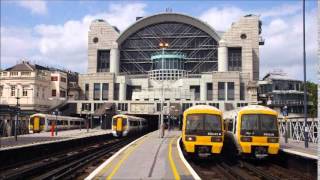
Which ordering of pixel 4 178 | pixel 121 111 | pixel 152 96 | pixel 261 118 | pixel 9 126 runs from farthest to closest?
pixel 152 96
pixel 121 111
pixel 9 126
pixel 261 118
pixel 4 178

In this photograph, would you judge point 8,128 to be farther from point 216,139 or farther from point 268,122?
point 268,122

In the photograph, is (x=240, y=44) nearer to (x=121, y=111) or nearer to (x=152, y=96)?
(x=152, y=96)

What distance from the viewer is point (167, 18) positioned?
14500 centimetres

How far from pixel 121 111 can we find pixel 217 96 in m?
25.4

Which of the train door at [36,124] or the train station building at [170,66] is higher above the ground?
the train station building at [170,66]

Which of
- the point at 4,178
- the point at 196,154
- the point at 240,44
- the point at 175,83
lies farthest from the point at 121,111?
the point at 4,178

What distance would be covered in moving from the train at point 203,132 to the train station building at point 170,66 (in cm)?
8016

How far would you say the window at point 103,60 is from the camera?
5684 inches

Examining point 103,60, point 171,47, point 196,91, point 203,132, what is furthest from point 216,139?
point 103,60

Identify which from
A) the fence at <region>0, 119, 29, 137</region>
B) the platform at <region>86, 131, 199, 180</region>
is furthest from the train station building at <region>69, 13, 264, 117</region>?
the platform at <region>86, 131, 199, 180</region>

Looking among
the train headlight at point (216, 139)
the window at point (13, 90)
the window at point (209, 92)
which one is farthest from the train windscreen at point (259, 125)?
the window at point (209, 92)

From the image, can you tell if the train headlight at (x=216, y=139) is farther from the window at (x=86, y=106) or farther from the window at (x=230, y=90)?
the window at (x=230, y=90)

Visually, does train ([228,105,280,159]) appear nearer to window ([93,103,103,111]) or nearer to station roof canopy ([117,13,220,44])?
window ([93,103,103,111])

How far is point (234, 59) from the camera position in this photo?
13612 centimetres
